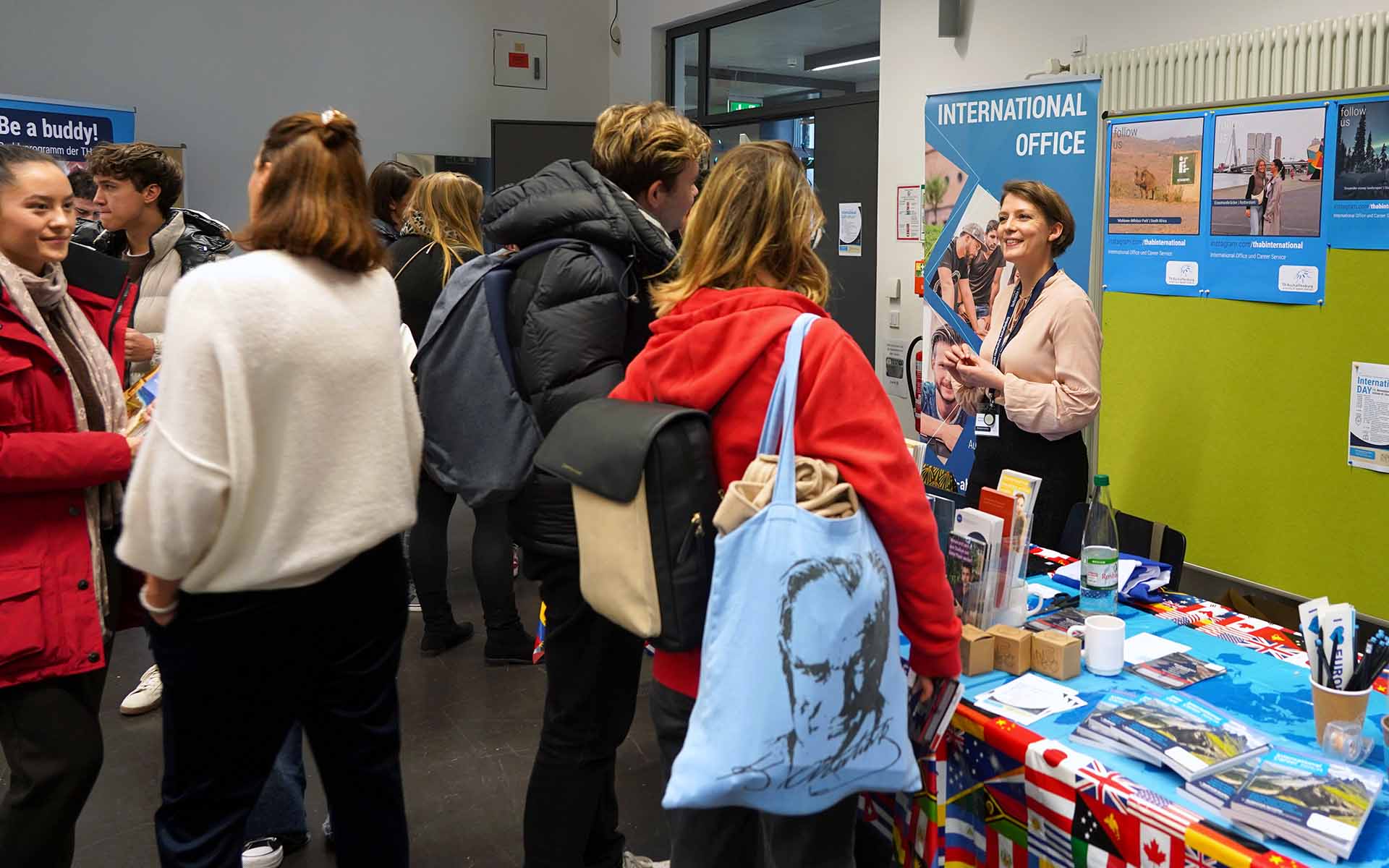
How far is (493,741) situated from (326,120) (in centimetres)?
198

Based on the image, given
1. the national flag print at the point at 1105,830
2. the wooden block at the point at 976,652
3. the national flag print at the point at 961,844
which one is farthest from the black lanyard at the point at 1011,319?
the national flag print at the point at 1105,830

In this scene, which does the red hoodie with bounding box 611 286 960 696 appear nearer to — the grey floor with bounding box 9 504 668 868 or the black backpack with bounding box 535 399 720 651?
the black backpack with bounding box 535 399 720 651

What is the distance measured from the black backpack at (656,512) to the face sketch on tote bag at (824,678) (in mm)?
140

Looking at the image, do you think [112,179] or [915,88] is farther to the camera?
[915,88]

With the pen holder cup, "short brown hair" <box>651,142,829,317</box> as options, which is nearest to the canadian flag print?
the pen holder cup

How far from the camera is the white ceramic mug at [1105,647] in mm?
1764

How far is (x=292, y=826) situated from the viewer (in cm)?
240

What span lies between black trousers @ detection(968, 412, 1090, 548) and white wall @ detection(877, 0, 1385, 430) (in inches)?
70.8

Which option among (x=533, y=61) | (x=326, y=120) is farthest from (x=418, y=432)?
(x=533, y=61)

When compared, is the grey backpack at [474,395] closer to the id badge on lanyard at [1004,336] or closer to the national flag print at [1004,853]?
the national flag print at [1004,853]

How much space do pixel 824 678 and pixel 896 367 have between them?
169 inches

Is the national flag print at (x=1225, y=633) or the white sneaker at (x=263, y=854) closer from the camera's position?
the national flag print at (x=1225, y=633)

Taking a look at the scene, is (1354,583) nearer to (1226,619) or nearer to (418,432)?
(1226,619)

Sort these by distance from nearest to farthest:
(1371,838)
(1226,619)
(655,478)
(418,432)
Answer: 1. (1371,838)
2. (655,478)
3. (418,432)
4. (1226,619)
